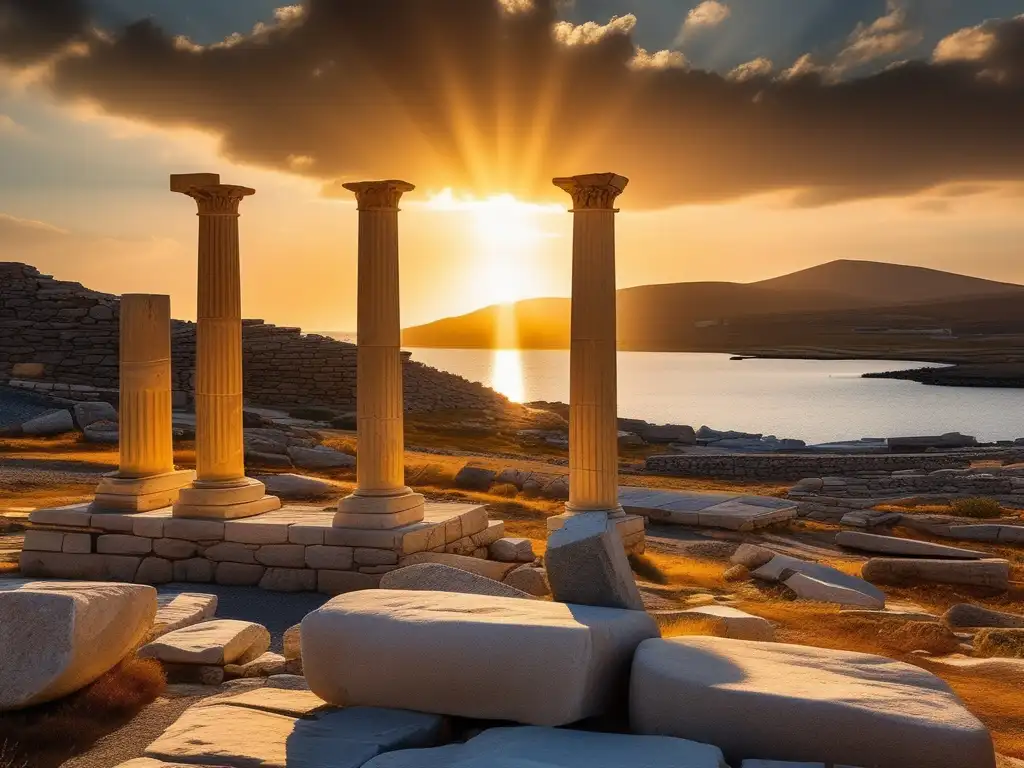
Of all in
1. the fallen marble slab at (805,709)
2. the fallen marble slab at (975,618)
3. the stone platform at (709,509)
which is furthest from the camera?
the stone platform at (709,509)

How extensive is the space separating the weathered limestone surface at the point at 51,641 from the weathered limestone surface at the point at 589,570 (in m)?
3.06

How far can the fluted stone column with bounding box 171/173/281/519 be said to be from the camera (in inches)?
494

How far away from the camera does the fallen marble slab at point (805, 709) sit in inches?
184

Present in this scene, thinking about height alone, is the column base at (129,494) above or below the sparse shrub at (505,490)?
above

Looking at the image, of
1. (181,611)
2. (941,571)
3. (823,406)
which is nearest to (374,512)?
A: (181,611)

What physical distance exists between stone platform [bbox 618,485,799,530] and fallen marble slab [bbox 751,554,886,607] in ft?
11.6

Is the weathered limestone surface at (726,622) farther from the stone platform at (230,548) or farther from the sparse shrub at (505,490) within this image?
the sparse shrub at (505,490)

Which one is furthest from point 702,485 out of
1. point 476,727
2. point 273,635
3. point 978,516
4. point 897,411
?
point 897,411

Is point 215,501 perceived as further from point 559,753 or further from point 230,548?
point 559,753

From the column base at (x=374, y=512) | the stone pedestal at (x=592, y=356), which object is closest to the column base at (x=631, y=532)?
the stone pedestal at (x=592, y=356)

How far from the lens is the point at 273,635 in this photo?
32.0 feet

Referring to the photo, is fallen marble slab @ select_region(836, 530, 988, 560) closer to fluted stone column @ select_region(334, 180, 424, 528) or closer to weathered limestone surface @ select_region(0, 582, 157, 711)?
fluted stone column @ select_region(334, 180, 424, 528)

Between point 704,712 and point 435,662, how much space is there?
1.47 meters

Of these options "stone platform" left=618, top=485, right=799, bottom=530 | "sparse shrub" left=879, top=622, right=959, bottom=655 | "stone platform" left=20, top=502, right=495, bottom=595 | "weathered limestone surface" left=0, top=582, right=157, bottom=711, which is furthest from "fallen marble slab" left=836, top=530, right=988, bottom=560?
"weathered limestone surface" left=0, top=582, right=157, bottom=711
